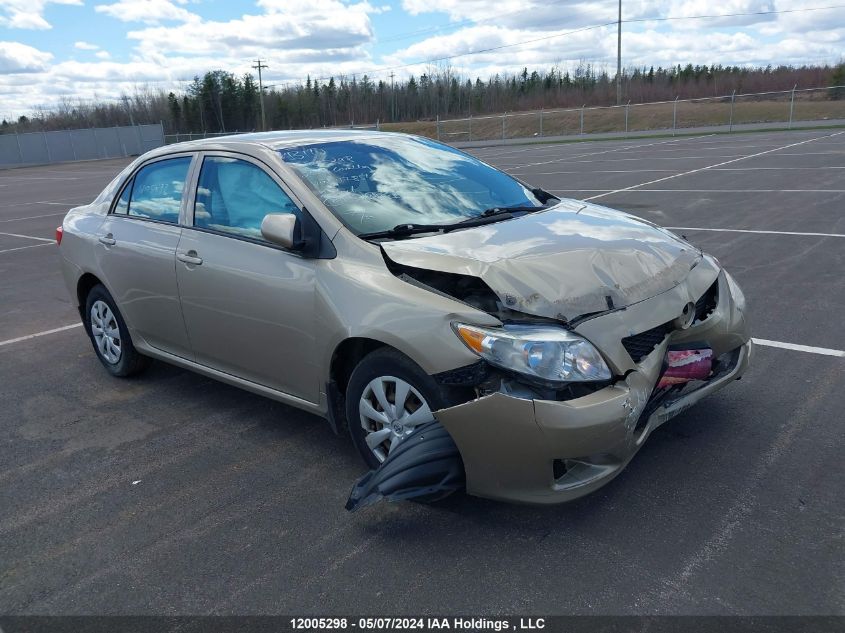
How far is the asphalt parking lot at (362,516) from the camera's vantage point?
111 inches

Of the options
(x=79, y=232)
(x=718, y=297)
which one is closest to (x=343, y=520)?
(x=718, y=297)

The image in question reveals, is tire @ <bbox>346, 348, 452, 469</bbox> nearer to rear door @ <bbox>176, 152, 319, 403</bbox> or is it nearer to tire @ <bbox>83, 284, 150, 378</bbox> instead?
rear door @ <bbox>176, 152, 319, 403</bbox>

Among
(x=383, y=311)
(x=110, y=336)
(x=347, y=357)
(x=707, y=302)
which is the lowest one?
(x=110, y=336)

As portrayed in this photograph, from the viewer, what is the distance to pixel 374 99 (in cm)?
9006

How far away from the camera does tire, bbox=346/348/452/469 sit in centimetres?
324

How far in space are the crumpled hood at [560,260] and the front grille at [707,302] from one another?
16 centimetres

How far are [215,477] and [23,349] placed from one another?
3.48m

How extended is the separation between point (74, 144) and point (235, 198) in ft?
186

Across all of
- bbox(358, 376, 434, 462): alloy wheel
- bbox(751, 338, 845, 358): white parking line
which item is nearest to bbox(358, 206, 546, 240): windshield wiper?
bbox(358, 376, 434, 462): alloy wheel

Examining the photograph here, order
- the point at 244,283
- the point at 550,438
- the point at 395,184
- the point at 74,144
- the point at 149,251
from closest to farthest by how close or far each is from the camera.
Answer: the point at 550,438 → the point at 244,283 → the point at 395,184 → the point at 149,251 → the point at 74,144

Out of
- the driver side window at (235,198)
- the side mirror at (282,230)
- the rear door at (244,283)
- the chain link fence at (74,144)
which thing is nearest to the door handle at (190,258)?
the rear door at (244,283)

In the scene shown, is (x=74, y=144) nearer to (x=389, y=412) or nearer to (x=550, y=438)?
(x=389, y=412)

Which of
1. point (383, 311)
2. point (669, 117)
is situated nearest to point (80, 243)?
point (383, 311)

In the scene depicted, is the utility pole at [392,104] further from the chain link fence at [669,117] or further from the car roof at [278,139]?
the car roof at [278,139]
